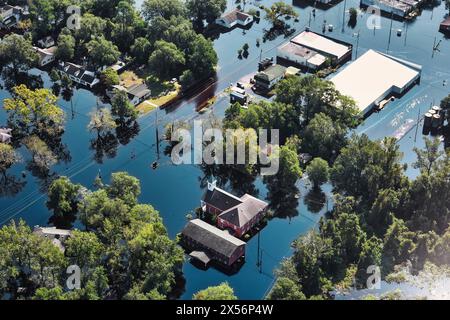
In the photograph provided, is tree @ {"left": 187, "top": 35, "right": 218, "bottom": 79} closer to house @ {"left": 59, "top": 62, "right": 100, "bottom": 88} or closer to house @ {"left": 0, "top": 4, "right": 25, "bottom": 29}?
house @ {"left": 59, "top": 62, "right": 100, "bottom": 88}

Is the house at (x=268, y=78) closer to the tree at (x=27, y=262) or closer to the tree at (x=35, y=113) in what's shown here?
the tree at (x=35, y=113)

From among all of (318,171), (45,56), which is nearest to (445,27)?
(318,171)

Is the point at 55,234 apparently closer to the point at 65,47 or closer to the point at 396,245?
the point at 396,245

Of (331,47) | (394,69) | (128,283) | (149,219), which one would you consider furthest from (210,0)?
(128,283)

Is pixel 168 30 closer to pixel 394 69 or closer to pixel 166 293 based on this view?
pixel 394 69

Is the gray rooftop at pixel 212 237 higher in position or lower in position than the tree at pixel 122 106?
lower

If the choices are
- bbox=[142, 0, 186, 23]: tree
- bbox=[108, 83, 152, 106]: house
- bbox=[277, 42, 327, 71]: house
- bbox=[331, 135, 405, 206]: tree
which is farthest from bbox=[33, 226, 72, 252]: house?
bbox=[277, 42, 327, 71]: house

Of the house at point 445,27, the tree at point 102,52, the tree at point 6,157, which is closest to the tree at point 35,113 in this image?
the tree at point 6,157
